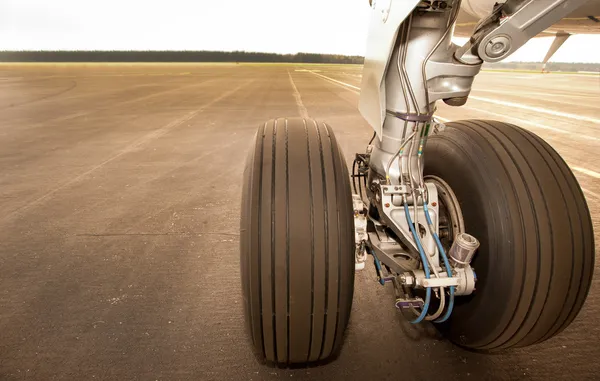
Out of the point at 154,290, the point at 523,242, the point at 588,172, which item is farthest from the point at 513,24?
the point at 588,172

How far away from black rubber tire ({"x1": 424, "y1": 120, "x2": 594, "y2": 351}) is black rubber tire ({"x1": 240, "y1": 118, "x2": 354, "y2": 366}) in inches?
22.0

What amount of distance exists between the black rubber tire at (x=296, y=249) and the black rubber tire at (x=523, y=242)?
1.83 feet

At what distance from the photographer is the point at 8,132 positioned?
565 centimetres

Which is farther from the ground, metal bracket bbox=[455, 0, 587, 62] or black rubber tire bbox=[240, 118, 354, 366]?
metal bracket bbox=[455, 0, 587, 62]

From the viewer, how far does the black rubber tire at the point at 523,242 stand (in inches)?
44.9

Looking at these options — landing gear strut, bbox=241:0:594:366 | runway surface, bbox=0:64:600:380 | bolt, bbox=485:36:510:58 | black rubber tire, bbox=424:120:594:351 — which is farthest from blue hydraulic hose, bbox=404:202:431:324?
bolt, bbox=485:36:510:58

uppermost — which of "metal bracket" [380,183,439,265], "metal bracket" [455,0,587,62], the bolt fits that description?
"metal bracket" [455,0,587,62]

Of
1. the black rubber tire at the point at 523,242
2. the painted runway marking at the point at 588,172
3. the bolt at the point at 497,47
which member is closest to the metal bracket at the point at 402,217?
the black rubber tire at the point at 523,242

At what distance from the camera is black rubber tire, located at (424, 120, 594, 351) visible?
1.14 meters

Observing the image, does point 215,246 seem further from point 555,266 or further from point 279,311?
point 555,266

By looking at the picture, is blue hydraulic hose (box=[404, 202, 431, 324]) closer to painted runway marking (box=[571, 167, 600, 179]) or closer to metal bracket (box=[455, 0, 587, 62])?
metal bracket (box=[455, 0, 587, 62])

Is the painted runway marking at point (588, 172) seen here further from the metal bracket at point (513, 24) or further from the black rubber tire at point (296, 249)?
the black rubber tire at point (296, 249)

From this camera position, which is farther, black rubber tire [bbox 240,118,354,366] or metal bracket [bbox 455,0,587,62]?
black rubber tire [bbox 240,118,354,366]

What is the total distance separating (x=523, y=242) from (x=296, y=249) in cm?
80
